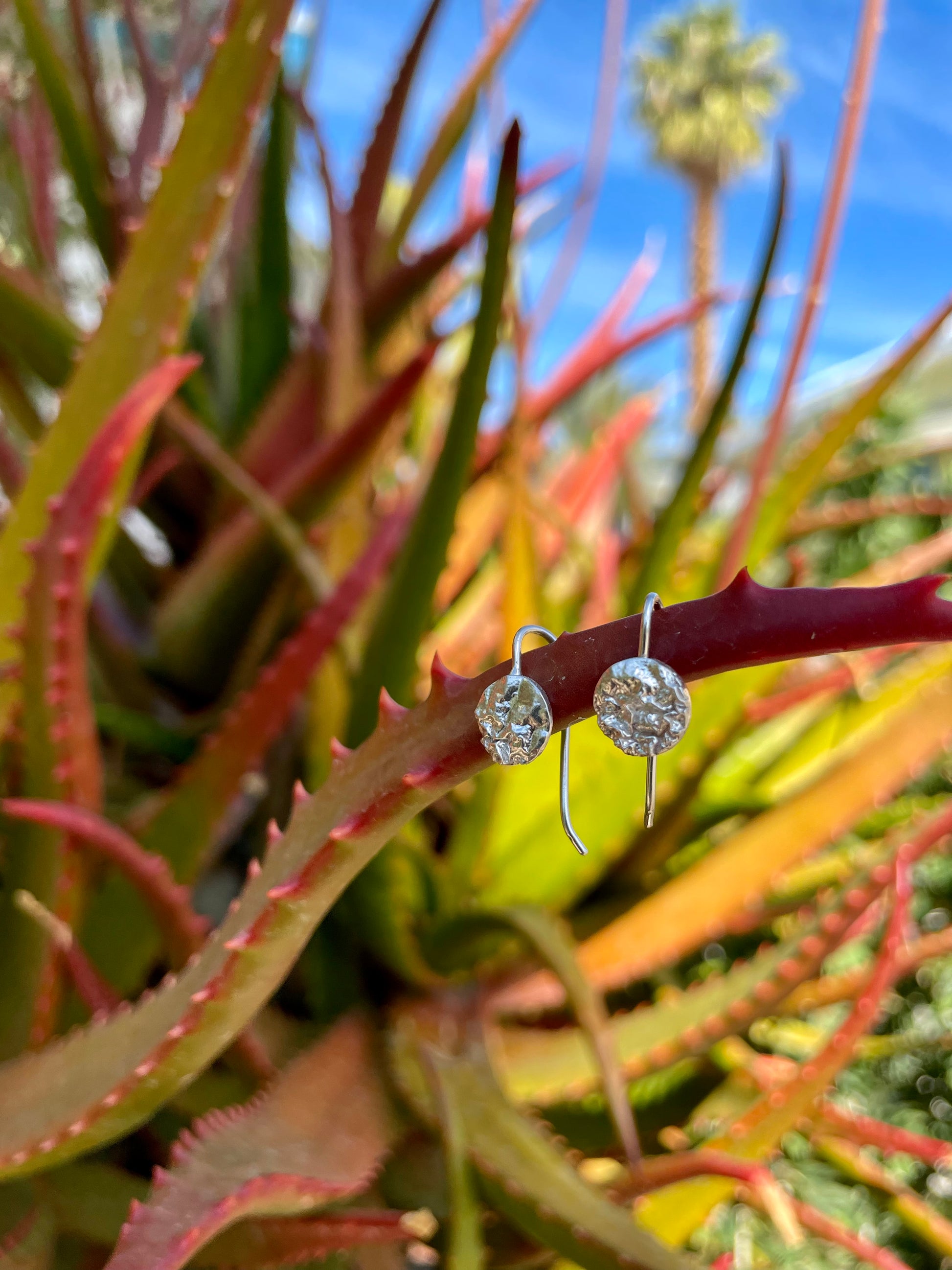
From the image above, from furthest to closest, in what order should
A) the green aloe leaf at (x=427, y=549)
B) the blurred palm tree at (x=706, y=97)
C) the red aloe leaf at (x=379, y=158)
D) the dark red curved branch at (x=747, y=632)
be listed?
the blurred palm tree at (x=706, y=97)
the red aloe leaf at (x=379, y=158)
the green aloe leaf at (x=427, y=549)
the dark red curved branch at (x=747, y=632)

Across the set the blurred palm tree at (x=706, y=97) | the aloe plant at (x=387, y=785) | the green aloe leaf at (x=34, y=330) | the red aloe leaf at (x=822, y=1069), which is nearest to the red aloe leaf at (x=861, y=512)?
the aloe plant at (x=387, y=785)

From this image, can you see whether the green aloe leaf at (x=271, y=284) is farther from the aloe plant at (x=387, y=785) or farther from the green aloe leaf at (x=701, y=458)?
the green aloe leaf at (x=701, y=458)

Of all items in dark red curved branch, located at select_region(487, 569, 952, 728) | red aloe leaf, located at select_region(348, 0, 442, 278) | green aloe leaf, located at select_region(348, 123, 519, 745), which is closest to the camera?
dark red curved branch, located at select_region(487, 569, 952, 728)

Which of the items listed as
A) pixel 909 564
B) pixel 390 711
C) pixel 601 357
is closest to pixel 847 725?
pixel 909 564

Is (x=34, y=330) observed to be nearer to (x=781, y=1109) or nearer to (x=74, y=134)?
(x=74, y=134)

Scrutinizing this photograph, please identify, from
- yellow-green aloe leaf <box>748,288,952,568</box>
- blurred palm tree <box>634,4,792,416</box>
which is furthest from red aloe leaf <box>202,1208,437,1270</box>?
blurred palm tree <box>634,4,792,416</box>

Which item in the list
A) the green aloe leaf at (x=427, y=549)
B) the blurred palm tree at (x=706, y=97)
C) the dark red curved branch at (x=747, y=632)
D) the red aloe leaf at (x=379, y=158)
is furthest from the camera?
the blurred palm tree at (x=706, y=97)

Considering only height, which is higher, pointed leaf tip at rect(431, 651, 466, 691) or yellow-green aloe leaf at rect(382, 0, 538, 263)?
yellow-green aloe leaf at rect(382, 0, 538, 263)

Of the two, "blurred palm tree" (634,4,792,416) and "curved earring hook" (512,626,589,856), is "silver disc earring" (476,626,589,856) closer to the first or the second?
"curved earring hook" (512,626,589,856)
